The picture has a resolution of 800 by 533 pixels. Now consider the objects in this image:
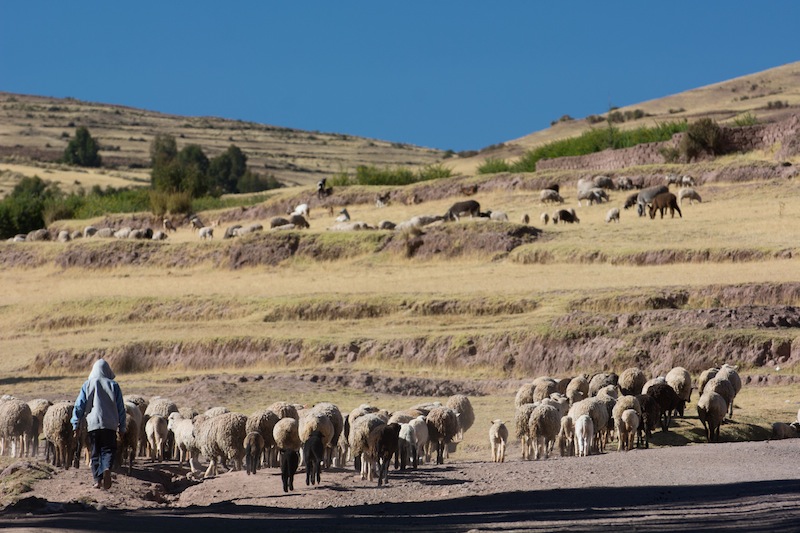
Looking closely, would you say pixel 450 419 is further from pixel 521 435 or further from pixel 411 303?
pixel 411 303

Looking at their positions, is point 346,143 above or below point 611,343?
above

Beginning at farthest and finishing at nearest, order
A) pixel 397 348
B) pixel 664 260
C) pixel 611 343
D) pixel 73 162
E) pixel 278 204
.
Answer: pixel 73 162 < pixel 278 204 < pixel 664 260 < pixel 397 348 < pixel 611 343

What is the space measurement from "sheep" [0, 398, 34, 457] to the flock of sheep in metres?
0.02

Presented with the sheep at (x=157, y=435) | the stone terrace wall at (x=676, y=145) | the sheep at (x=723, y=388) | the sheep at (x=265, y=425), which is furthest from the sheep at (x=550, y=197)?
the sheep at (x=265, y=425)

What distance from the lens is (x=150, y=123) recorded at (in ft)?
540

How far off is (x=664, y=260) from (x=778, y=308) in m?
8.40

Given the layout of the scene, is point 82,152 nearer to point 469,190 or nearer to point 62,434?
point 469,190

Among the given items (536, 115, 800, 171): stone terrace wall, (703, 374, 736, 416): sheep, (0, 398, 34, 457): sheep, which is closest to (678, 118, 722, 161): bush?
(536, 115, 800, 171): stone terrace wall

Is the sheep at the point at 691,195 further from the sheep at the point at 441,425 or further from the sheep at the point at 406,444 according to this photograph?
the sheep at the point at 406,444

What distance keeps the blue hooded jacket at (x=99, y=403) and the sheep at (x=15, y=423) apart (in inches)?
176

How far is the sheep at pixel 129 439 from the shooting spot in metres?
18.8

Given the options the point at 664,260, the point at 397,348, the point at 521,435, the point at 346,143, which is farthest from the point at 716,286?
the point at 346,143

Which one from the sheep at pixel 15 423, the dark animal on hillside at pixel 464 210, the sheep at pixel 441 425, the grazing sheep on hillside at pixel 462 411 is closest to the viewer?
the sheep at pixel 441 425

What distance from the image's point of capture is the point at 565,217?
47188 mm
